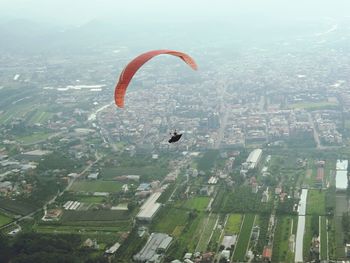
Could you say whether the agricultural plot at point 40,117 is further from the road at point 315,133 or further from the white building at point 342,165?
the white building at point 342,165

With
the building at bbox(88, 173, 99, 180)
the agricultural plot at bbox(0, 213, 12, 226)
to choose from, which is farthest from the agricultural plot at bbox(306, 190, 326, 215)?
the agricultural plot at bbox(0, 213, 12, 226)

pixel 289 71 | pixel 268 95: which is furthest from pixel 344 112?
pixel 289 71

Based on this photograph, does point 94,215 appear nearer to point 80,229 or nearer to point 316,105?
point 80,229

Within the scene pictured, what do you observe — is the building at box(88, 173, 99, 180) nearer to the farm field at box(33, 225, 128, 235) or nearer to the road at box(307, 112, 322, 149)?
the farm field at box(33, 225, 128, 235)

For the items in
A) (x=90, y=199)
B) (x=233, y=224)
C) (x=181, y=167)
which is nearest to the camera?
(x=233, y=224)

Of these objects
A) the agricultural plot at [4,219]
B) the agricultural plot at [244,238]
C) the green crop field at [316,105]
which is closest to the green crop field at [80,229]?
the agricultural plot at [4,219]

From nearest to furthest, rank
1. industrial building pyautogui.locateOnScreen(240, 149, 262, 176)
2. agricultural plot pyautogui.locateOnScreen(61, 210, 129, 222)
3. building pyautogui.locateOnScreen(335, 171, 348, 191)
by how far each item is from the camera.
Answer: agricultural plot pyautogui.locateOnScreen(61, 210, 129, 222)
building pyautogui.locateOnScreen(335, 171, 348, 191)
industrial building pyautogui.locateOnScreen(240, 149, 262, 176)

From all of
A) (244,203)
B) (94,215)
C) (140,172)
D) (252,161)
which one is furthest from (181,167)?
(94,215)
